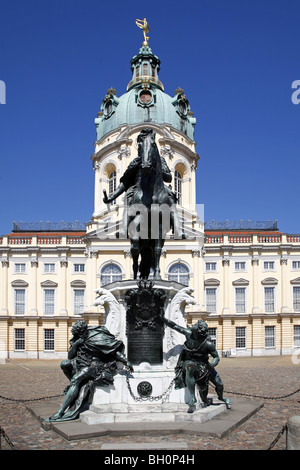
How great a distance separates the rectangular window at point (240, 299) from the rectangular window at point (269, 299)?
2.10 m

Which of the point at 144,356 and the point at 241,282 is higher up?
the point at 241,282

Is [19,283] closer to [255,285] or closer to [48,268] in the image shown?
[48,268]

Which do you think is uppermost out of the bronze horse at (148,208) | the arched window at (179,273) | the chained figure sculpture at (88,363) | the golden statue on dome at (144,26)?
the golden statue on dome at (144,26)

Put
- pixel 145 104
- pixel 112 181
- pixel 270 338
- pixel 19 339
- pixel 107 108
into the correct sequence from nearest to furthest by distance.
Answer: pixel 19 339
pixel 270 338
pixel 145 104
pixel 112 181
pixel 107 108

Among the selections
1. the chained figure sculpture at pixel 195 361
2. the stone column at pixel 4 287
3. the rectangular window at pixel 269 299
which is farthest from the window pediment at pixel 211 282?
the chained figure sculpture at pixel 195 361

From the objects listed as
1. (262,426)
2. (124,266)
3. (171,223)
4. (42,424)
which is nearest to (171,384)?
(262,426)

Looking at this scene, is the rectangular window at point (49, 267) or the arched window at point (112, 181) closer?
the rectangular window at point (49, 267)

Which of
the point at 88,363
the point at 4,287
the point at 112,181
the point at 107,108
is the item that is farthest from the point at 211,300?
the point at 88,363

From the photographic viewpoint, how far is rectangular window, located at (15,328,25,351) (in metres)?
45.5

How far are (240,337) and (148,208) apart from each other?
38.2 m

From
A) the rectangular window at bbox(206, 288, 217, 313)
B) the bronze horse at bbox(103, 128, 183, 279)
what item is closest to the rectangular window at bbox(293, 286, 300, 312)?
the rectangular window at bbox(206, 288, 217, 313)

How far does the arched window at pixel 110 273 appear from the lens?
141ft

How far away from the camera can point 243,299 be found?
4653 cm

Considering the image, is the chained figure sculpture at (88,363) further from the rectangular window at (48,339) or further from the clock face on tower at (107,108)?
the clock face on tower at (107,108)
